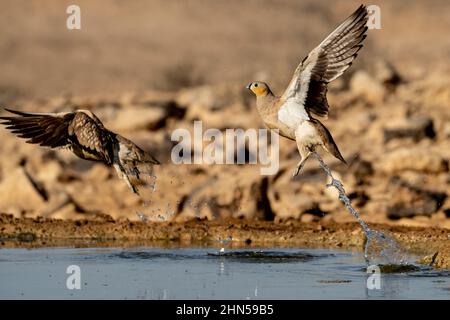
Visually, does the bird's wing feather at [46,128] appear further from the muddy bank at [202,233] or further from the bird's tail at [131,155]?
the muddy bank at [202,233]

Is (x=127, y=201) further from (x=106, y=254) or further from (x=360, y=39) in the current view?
(x=360, y=39)

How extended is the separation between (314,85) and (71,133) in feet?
8.48

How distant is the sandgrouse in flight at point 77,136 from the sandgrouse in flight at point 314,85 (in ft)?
4.79

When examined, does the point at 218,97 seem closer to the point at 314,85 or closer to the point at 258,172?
the point at 258,172

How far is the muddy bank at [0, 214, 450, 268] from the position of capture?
51.9 feet

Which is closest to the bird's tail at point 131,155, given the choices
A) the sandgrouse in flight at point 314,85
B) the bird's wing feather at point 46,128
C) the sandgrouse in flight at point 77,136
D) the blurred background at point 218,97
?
the sandgrouse in flight at point 77,136

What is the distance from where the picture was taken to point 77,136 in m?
12.6

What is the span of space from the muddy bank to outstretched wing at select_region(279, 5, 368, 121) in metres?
2.94

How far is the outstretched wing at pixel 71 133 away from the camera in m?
12.6

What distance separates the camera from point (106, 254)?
47.5ft

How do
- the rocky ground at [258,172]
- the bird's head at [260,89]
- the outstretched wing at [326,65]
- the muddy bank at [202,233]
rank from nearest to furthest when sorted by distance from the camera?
the outstretched wing at [326,65] < the bird's head at [260,89] < the muddy bank at [202,233] < the rocky ground at [258,172]

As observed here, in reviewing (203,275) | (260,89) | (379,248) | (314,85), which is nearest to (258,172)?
(379,248)
